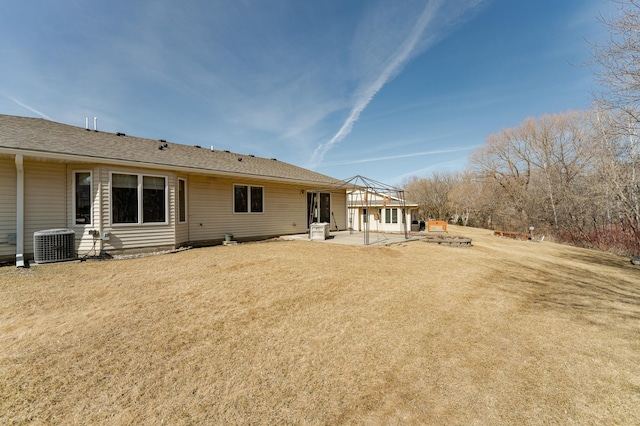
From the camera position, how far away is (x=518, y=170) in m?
28.0

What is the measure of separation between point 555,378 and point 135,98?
17673 mm

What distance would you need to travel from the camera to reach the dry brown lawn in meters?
2.21

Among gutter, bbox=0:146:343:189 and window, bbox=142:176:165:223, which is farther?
window, bbox=142:176:165:223

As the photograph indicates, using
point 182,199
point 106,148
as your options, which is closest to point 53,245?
point 106,148

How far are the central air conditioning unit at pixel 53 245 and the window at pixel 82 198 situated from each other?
2.47 ft

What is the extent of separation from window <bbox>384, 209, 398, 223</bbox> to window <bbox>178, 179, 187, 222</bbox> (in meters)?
15.9

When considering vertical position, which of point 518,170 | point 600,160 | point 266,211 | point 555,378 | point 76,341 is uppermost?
point 518,170

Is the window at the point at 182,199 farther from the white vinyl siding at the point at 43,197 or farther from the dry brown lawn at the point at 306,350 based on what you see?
the dry brown lawn at the point at 306,350

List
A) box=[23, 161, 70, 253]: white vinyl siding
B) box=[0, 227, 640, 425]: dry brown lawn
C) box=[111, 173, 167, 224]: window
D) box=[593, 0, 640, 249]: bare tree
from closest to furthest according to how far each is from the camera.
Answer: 1. box=[0, 227, 640, 425]: dry brown lawn
2. box=[593, 0, 640, 249]: bare tree
3. box=[23, 161, 70, 253]: white vinyl siding
4. box=[111, 173, 167, 224]: window

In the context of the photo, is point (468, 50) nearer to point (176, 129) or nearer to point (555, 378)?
point (555, 378)

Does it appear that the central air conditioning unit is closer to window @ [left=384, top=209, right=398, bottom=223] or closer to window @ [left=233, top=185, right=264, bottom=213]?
window @ [left=233, top=185, right=264, bottom=213]

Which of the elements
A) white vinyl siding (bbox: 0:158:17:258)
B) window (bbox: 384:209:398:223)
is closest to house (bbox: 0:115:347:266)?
white vinyl siding (bbox: 0:158:17:258)

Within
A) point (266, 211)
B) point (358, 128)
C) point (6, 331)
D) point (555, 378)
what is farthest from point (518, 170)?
point (6, 331)

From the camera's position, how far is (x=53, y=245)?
6.70 m
